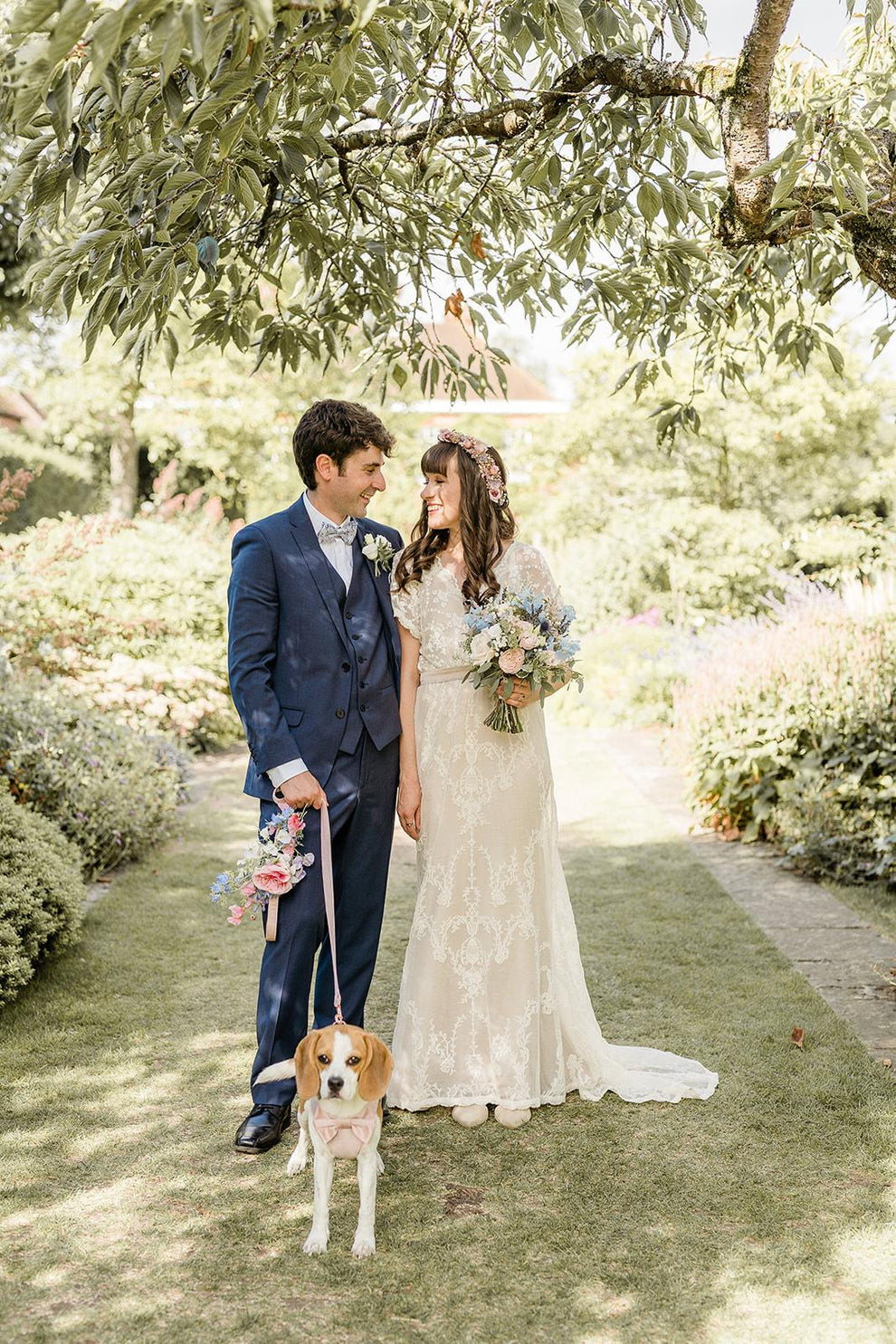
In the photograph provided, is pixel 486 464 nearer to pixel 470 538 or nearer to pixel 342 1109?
pixel 470 538

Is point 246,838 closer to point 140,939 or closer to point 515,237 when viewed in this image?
point 140,939

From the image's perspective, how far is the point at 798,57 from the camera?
5309 mm

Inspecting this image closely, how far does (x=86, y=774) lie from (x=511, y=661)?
3.84 metres

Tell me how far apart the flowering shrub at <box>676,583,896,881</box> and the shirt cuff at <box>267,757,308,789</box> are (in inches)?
145

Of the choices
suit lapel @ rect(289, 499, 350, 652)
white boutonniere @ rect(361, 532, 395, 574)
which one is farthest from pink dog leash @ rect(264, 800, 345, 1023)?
white boutonniere @ rect(361, 532, 395, 574)

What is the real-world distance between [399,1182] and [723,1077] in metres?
1.25

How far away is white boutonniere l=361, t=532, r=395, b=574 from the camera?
11.7ft

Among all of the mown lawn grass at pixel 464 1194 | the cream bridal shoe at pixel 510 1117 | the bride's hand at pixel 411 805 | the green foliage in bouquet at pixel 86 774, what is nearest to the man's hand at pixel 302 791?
the bride's hand at pixel 411 805

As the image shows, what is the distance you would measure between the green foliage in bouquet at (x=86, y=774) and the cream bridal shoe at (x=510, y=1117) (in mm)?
3326

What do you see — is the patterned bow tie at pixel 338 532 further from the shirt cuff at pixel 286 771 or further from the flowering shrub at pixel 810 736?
the flowering shrub at pixel 810 736

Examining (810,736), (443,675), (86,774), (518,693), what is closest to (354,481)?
(443,675)

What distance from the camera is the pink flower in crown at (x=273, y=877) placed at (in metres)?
3.26

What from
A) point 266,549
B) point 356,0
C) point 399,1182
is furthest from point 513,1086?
point 356,0

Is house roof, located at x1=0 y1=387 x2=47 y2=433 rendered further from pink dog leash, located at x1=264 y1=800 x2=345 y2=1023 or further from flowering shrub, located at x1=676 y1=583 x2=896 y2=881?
pink dog leash, located at x1=264 y1=800 x2=345 y2=1023
